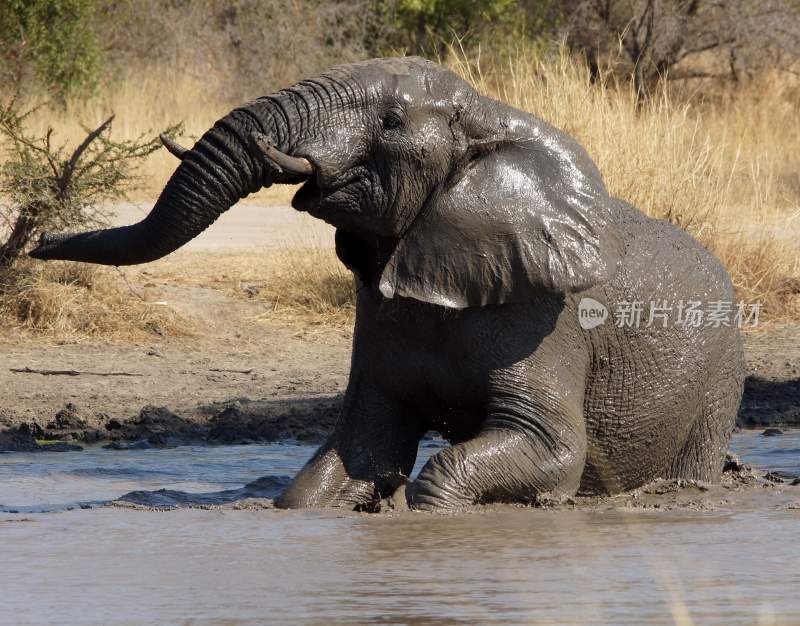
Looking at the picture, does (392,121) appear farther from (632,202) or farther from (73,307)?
(632,202)

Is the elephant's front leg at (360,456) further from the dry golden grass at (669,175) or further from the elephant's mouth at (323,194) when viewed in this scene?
the dry golden grass at (669,175)

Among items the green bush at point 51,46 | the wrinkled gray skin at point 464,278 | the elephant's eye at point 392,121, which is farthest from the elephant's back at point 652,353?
the green bush at point 51,46

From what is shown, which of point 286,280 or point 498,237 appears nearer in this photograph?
point 498,237

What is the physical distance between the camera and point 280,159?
532cm

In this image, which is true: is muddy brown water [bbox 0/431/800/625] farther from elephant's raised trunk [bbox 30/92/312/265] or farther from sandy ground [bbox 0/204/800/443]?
sandy ground [bbox 0/204/800/443]

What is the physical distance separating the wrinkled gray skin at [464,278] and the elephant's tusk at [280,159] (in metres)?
0.04

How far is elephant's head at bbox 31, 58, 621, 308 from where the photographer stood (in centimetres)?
536

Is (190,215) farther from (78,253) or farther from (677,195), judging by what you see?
(677,195)

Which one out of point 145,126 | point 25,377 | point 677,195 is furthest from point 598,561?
point 145,126

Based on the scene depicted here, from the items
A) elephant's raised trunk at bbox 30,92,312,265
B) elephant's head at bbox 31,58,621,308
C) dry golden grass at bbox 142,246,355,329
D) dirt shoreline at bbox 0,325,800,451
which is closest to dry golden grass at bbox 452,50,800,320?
dirt shoreline at bbox 0,325,800,451

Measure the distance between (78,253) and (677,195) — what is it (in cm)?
688

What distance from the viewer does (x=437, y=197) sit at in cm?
579

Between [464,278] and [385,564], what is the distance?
1.08 metres

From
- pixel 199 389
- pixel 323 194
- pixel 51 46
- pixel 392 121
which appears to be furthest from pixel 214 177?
pixel 51 46
